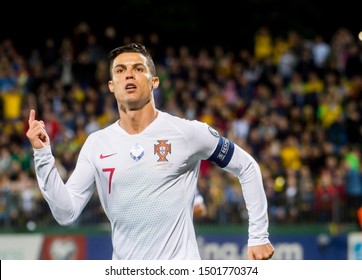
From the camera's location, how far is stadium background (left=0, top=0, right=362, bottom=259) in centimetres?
1827

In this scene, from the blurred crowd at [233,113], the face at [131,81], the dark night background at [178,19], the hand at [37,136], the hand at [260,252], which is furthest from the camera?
the dark night background at [178,19]

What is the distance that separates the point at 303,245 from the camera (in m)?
18.4

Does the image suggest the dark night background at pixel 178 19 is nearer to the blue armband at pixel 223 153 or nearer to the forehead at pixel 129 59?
the forehead at pixel 129 59

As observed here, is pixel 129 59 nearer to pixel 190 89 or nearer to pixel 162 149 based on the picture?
pixel 162 149

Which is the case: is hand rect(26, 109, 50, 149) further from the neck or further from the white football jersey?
the neck

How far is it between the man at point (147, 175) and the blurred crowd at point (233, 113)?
430 inches

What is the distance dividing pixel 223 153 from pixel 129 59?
88cm

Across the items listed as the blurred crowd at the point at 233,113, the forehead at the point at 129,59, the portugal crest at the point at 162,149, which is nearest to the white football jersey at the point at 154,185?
the portugal crest at the point at 162,149

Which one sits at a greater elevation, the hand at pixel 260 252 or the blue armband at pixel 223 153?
the blue armband at pixel 223 153

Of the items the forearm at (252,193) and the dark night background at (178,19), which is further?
the dark night background at (178,19)

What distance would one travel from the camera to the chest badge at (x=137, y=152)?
702 centimetres

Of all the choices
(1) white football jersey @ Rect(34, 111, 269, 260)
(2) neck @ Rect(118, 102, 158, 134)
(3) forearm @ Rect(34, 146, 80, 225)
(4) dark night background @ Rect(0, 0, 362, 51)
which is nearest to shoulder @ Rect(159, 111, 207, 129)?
(1) white football jersey @ Rect(34, 111, 269, 260)

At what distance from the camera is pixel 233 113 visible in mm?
21359
